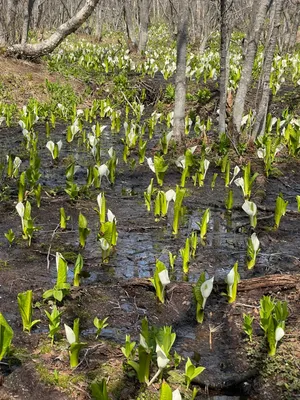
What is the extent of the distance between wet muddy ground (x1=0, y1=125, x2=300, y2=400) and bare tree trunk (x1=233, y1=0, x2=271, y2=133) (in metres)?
1.92

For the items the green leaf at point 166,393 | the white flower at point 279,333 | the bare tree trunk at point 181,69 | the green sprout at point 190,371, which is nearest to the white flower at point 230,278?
the white flower at point 279,333

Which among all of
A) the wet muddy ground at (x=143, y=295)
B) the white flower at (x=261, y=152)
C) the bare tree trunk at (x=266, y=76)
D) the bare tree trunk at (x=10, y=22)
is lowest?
the wet muddy ground at (x=143, y=295)

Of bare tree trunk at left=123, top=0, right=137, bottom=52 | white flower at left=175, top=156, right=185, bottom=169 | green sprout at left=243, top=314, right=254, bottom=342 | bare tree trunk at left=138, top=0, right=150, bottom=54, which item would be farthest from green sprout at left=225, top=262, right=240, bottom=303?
bare tree trunk at left=123, top=0, right=137, bottom=52

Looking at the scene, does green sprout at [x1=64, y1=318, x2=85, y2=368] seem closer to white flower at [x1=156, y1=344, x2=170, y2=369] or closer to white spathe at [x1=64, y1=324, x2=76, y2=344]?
white spathe at [x1=64, y1=324, x2=76, y2=344]

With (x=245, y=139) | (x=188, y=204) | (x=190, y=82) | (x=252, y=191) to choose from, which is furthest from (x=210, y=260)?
(x=190, y=82)

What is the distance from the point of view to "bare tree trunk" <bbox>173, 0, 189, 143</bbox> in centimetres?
588

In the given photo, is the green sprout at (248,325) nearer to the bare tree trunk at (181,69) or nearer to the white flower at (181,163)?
the white flower at (181,163)

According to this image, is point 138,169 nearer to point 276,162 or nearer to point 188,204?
point 188,204

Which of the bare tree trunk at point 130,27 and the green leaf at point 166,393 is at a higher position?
the bare tree trunk at point 130,27

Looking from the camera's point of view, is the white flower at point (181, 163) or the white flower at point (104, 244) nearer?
the white flower at point (104, 244)

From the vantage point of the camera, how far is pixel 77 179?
217 inches

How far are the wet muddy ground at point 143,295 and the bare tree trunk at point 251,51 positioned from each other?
1.92 metres

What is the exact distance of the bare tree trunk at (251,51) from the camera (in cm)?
604

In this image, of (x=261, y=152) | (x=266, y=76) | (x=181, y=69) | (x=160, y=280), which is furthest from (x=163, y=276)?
(x=266, y=76)
